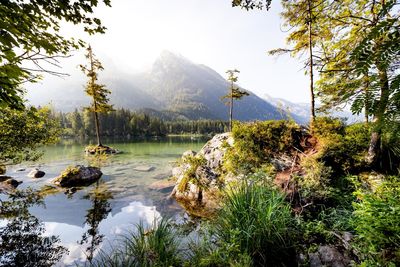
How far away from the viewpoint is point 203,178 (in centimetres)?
1038

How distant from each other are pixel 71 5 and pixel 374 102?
13.9ft

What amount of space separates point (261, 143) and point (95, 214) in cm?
784

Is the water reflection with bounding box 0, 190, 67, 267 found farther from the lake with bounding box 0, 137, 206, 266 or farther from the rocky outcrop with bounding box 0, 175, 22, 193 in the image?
the rocky outcrop with bounding box 0, 175, 22, 193

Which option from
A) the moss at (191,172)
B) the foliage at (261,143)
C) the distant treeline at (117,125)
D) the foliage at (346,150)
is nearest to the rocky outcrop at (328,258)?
the foliage at (346,150)

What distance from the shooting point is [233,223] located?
479 cm

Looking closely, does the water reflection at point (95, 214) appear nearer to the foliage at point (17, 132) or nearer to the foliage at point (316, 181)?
the foliage at point (17, 132)

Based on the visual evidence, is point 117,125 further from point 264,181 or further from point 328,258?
point 328,258

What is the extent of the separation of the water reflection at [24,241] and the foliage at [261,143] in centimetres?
674

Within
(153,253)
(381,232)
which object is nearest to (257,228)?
(381,232)

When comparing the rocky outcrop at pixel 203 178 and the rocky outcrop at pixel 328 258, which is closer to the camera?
the rocky outcrop at pixel 328 258

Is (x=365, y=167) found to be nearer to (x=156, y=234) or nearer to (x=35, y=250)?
(x=156, y=234)

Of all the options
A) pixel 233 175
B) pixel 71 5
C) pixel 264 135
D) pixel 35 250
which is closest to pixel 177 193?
pixel 233 175

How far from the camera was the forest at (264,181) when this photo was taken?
2766 millimetres

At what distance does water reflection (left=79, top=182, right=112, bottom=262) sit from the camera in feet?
22.8
